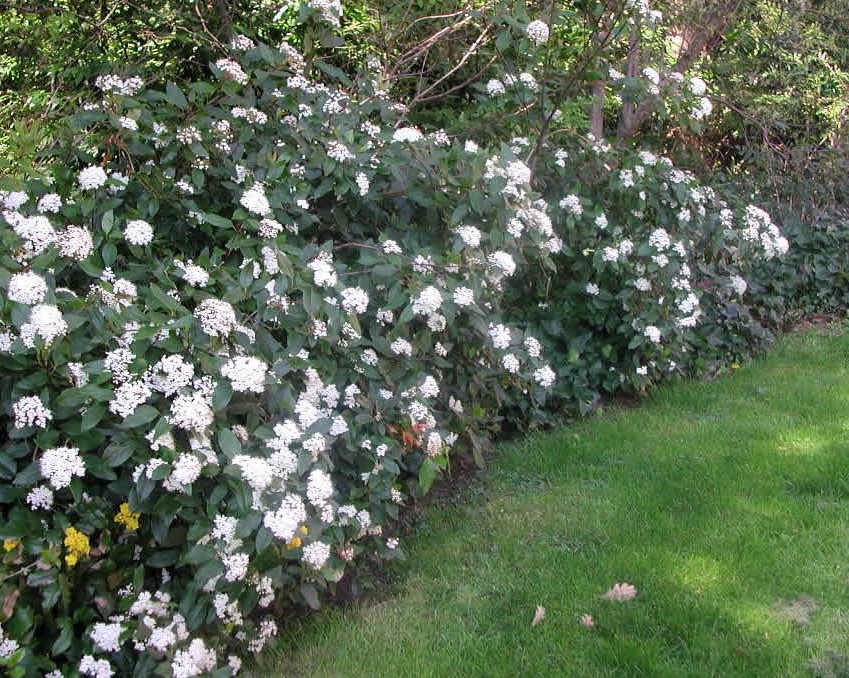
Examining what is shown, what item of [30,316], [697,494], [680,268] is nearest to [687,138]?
[680,268]

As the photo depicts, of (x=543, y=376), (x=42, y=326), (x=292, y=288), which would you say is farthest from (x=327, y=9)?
(x=42, y=326)

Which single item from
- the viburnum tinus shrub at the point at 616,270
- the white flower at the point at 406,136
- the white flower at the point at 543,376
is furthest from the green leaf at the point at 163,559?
the viburnum tinus shrub at the point at 616,270

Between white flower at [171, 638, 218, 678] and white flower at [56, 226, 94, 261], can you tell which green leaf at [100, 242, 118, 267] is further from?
white flower at [171, 638, 218, 678]

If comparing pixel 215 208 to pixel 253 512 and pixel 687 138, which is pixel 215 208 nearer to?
pixel 253 512

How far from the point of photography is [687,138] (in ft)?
22.9

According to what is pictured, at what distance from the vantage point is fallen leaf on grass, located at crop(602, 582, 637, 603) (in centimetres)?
288

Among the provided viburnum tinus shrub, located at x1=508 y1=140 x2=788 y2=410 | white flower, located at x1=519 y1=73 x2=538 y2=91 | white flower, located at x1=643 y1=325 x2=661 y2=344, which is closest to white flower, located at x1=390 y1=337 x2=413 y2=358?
viburnum tinus shrub, located at x1=508 y1=140 x2=788 y2=410

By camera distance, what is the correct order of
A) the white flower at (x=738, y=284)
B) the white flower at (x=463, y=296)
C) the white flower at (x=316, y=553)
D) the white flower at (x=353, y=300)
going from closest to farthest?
1. the white flower at (x=316, y=553)
2. the white flower at (x=353, y=300)
3. the white flower at (x=463, y=296)
4. the white flower at (x=738, y=284)

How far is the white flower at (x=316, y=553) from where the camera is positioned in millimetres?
2432

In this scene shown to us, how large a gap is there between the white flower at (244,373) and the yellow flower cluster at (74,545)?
0.53m

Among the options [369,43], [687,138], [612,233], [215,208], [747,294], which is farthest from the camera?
[687,138]

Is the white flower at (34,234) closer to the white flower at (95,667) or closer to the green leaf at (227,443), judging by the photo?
the green leaf at (227,443)

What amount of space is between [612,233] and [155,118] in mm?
2500

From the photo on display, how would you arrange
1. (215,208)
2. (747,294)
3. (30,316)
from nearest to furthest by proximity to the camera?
(30,316)
(215,208)
(747,294)
